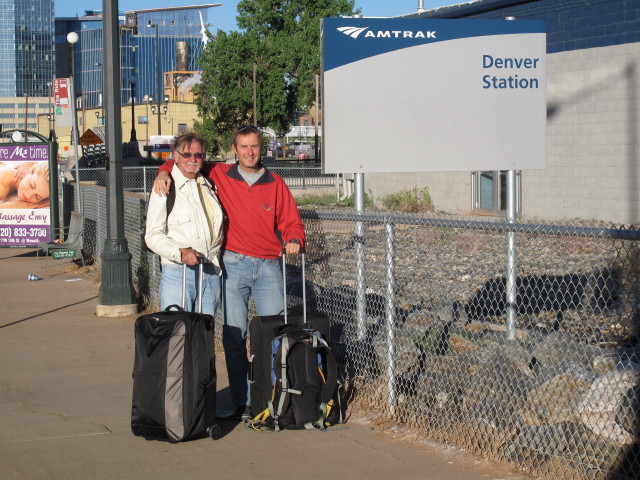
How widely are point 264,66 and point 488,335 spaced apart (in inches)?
2437

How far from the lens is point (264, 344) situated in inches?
231

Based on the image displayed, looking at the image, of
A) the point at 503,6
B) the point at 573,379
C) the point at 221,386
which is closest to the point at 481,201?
the point at 503,6

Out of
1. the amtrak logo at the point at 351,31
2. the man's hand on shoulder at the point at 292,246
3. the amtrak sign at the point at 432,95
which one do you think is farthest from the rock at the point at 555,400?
the amtrak logo at the point at 351,31

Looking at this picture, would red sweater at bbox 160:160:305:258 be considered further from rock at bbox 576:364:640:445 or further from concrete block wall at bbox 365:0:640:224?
concrete block wall at bbox 365:0:640:224

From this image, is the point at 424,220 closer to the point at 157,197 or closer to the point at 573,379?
the point at 573,379

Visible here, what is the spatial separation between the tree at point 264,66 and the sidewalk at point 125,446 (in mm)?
56364

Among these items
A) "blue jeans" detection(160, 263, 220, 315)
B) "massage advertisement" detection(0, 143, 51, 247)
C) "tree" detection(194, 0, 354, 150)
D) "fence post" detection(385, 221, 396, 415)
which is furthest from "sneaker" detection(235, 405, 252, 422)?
"tree" detection(194, 0, 354, 150)

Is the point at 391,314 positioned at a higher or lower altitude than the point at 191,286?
lower

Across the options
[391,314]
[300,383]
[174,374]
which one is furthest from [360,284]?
[174,374]

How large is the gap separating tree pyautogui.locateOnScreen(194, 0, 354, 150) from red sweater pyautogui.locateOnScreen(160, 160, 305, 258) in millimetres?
57768

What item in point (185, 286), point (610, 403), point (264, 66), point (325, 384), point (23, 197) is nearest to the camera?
point (610, 403)

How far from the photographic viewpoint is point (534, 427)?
507 centimetres

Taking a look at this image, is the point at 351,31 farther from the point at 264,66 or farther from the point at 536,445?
the point at 264,66

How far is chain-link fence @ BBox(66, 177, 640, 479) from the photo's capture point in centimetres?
473
